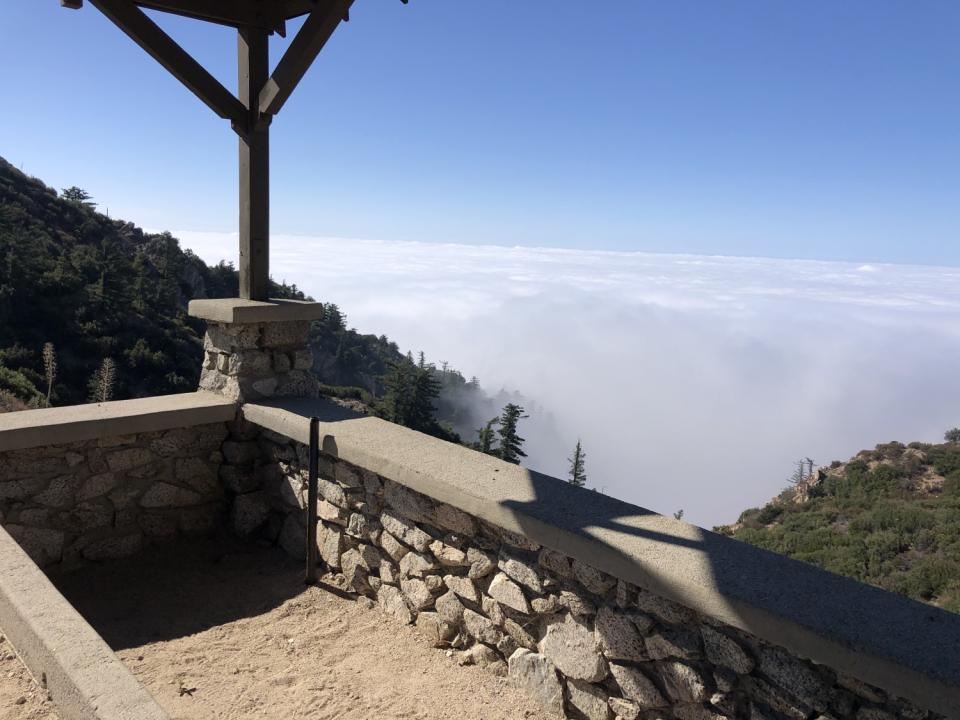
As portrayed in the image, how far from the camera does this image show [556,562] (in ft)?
8.22

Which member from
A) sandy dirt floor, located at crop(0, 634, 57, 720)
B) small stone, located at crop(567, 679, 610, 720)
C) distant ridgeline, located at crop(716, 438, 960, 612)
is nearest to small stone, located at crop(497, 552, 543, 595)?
small stone, located at crop(567, 679, 610, 720)

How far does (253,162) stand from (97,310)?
958 inches

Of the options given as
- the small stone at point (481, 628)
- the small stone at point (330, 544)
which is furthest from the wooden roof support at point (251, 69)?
the small stone at point (481, 628)

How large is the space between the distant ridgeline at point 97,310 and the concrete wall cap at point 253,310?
30.0ft

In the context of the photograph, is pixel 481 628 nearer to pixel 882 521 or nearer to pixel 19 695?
pixel 19 695

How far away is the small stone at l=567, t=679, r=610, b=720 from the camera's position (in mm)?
2400

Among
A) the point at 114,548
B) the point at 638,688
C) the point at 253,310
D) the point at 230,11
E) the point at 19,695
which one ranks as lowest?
the point at 114,548

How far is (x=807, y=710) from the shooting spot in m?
1.87

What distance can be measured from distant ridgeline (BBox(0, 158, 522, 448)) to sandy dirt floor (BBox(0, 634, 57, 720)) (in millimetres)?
11172

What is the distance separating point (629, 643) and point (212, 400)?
302 cm

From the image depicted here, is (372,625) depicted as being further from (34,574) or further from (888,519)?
(888,519)

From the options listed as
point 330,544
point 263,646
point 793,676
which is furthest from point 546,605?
point 330,544

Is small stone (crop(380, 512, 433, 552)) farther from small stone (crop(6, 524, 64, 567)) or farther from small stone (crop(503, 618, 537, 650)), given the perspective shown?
small stone (crop(6, 524, 64, 567))

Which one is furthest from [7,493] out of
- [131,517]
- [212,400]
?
[212,400]
